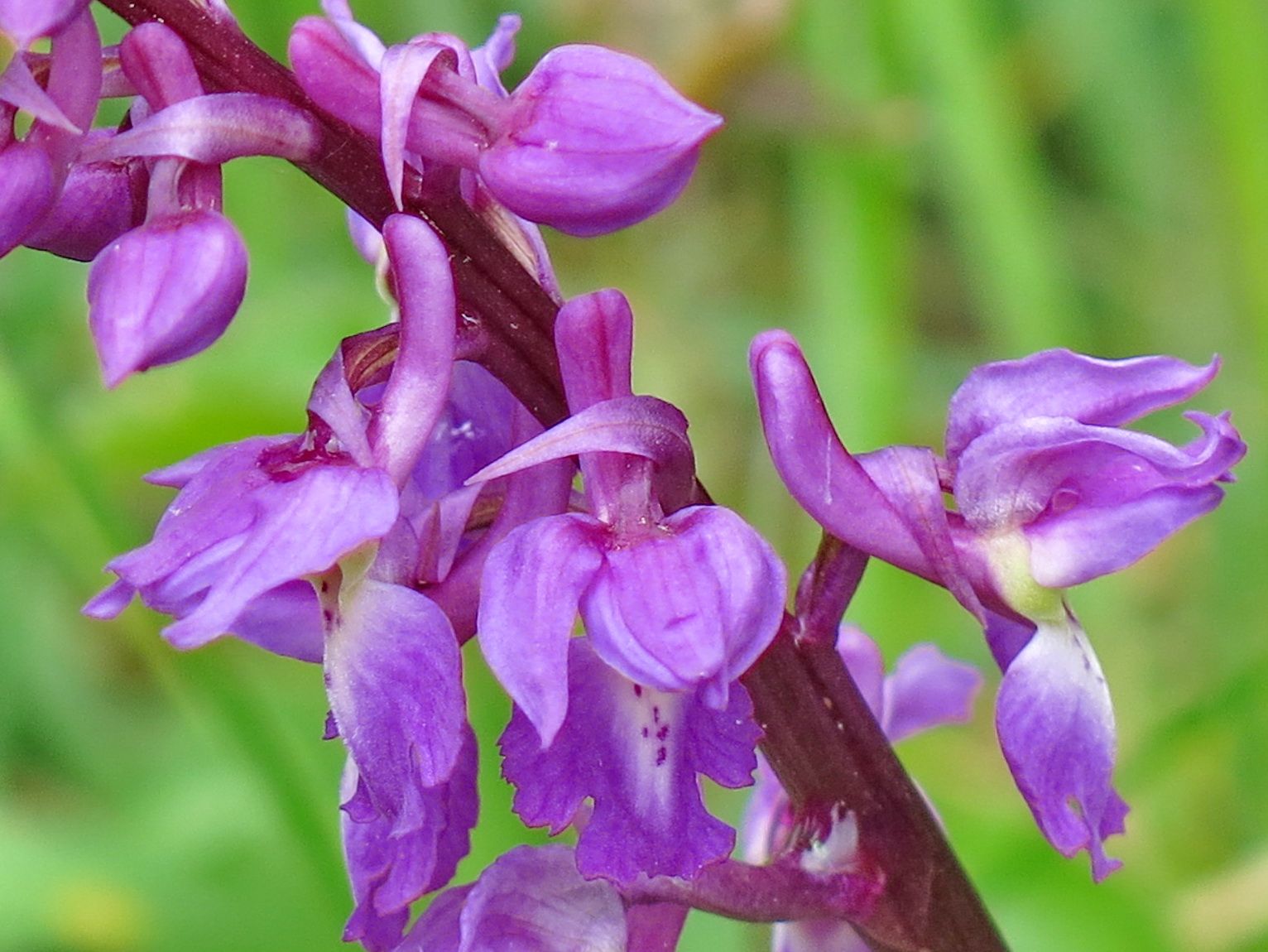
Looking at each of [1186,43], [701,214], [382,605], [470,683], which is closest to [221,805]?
[470,683]

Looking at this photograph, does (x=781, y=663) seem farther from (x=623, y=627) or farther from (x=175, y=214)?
(x=175, y=214)

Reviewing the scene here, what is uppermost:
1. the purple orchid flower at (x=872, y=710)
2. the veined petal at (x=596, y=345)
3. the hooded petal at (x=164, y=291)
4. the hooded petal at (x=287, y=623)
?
the hooded petal at (x=164, y=291)

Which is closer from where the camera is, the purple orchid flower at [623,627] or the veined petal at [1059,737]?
the purple orchid flower at [623,627]

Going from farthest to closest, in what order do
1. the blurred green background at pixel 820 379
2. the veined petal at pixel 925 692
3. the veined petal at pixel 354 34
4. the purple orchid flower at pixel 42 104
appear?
the blurred green background at pixel 820 379
the veined petal at pixel 925 692
the veined petal at pixel 354 34
the purple orchid flower at pixel 42 104

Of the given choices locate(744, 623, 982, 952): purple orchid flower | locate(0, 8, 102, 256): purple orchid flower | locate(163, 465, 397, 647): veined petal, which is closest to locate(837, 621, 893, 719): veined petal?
locate(744, 623, 982, 952): purple orchid flower

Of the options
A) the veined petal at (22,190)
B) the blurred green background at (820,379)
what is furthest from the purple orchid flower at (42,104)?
the blurred green background at (820,379)

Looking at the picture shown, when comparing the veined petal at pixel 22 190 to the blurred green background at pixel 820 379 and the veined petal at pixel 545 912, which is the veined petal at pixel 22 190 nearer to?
the veined petal at pixel 545 912

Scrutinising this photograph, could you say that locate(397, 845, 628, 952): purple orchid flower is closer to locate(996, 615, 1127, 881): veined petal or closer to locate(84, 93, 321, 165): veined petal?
locate(996, 615, 1127, 881): veined petal

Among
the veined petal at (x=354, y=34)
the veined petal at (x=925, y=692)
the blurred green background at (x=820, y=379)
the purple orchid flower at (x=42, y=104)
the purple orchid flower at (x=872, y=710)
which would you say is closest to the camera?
the purple orchid flower at (x=42, y=104)
